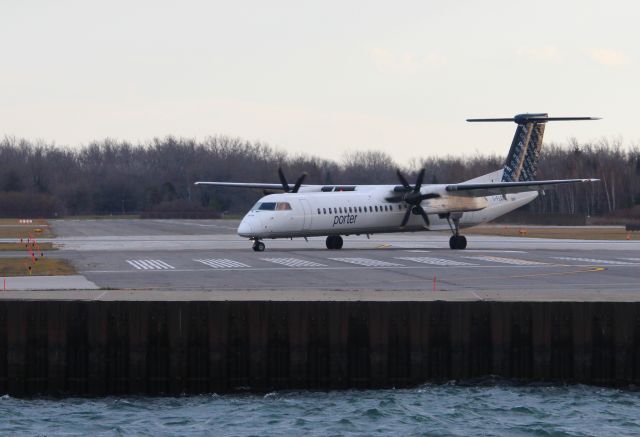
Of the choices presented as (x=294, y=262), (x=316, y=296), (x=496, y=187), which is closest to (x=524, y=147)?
(x=496, y=187)

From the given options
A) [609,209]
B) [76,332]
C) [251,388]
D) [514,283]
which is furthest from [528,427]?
[609,209]

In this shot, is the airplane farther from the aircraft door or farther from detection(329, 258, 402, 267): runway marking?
detection(329, 258, 402, 267): runway marking

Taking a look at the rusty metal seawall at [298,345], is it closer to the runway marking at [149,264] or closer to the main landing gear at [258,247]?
the runway marking at [149,264]

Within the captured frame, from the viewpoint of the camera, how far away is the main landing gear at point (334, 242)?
57844 mm

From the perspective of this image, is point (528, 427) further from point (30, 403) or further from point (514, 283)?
point (514, 283)

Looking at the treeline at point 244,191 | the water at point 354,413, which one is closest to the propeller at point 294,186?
the water at point 354,413

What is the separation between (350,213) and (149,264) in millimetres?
14904

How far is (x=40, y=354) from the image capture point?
23.4 m

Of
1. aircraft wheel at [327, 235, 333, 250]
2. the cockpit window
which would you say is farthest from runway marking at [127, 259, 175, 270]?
aircraft wheel at [327, 235, 333, 250]

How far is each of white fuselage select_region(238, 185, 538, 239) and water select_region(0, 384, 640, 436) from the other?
30108mm

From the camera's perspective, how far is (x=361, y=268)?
43000 mm

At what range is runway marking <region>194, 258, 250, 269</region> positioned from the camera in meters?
43.4

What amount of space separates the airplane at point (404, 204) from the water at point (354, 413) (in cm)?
3021

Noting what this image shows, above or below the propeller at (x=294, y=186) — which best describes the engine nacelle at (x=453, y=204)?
below
